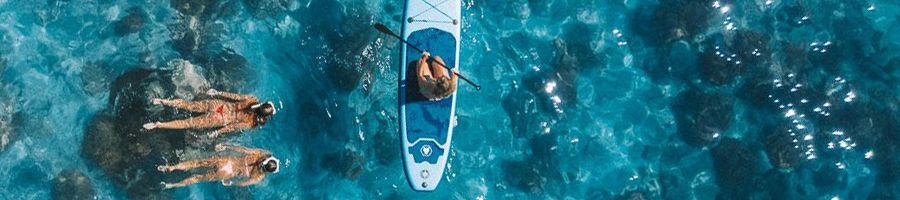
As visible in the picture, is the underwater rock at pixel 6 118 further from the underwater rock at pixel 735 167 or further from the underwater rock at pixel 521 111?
the underwater rock at pixel 735 167

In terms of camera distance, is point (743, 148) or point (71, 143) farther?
point (743, 148)

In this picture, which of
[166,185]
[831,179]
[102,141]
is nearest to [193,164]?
[166,185]

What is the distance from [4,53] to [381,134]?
807 centimetres

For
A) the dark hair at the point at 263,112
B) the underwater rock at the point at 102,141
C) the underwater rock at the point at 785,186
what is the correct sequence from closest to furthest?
the dark hair at the point at 263,112 < the underwater rock at the point at 102,141 < the underwater rock at the point at 785,186

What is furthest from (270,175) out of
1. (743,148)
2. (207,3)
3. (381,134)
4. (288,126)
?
(743,148)

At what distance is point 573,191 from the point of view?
19.7 m

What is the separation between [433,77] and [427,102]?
0.64 metres

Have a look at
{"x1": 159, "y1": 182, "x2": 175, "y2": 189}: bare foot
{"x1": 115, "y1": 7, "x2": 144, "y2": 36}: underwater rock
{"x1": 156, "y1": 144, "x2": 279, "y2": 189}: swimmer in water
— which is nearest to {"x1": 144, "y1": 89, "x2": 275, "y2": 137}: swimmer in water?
{"x1": 156, "y1": 144, "x2": 279, "y2": 189}: swimmer in water

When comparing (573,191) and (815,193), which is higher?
(815,193)

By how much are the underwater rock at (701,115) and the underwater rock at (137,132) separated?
10518 mm

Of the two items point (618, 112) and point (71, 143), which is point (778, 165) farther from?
point (71, 143)

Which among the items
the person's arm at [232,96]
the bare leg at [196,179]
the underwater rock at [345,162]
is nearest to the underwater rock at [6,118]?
the bare leg at [196,179]

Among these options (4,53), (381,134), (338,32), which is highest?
(338,32)

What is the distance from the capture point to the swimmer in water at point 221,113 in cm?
1775
